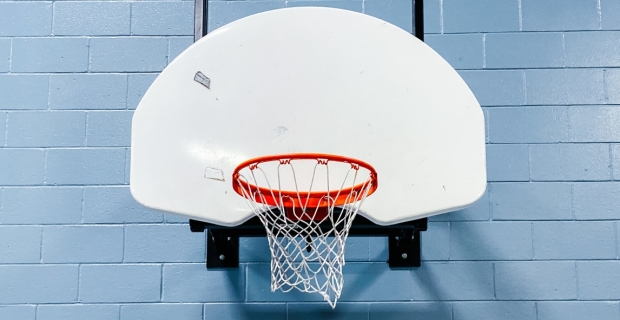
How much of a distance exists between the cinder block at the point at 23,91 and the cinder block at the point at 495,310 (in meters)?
1.55

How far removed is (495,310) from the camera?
6.13ft

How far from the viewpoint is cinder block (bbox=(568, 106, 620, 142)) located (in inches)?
76.8

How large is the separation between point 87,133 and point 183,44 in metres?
0.45

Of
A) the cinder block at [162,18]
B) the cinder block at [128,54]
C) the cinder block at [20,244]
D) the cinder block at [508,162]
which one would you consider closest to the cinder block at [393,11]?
the cinder block at [508,162]

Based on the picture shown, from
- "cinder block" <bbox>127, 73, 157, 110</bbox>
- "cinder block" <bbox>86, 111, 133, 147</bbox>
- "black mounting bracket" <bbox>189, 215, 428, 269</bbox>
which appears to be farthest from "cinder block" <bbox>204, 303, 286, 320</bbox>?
"cinder block" <bbox>127, 73, 157, 110</bbox>

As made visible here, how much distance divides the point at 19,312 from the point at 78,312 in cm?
19

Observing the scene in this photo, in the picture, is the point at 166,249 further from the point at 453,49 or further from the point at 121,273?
the point at 453,49

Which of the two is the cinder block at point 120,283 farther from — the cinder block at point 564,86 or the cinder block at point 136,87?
the cinder block at point 564,86

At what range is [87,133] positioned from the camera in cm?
195

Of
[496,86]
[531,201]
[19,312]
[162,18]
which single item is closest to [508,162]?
[531,201]

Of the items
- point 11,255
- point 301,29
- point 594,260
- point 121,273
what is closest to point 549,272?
point 594,260

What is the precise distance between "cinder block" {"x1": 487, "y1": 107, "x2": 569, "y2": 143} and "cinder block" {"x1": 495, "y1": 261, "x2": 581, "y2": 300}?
414 millimetres

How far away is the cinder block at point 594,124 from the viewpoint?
1.95 metres

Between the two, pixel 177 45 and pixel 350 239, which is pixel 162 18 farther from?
pixel 350 239
